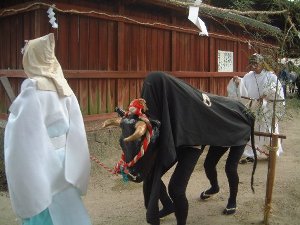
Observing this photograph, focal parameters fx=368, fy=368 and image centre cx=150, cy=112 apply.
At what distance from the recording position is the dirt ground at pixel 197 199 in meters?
4.40

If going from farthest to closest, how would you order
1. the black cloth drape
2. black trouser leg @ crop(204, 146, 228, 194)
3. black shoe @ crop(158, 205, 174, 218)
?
1. black trouser leg @ crop(204, 146, 228, 194)
2. black shoe @ crop(158, 205, 174, 218)
3. the black cloth drape

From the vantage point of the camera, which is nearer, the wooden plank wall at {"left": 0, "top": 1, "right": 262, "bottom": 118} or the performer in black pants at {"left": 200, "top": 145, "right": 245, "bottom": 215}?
the performer in black pants at {"left": 200, "top": 145, "right": 245, "bottom": 215}

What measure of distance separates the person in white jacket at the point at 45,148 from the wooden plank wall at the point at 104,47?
3.07 metres

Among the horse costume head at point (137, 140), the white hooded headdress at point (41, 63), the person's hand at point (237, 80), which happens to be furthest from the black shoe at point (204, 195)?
the person's hand at point (237, 80)

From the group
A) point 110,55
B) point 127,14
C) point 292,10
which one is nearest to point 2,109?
point 110,55

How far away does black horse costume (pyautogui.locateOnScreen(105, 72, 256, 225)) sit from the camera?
347cm

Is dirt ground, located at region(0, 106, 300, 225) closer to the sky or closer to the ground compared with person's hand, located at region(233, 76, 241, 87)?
closer to the ground

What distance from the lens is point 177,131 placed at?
138 inches

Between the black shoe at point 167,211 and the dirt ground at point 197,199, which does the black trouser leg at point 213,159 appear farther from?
the black shoe at point 167,211

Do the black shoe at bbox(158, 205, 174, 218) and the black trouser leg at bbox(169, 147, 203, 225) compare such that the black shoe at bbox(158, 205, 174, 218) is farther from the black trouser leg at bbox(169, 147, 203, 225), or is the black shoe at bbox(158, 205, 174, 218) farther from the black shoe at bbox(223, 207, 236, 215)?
the black shoe at bbox(223, 207, 236, 215)

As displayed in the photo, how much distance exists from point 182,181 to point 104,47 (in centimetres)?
398

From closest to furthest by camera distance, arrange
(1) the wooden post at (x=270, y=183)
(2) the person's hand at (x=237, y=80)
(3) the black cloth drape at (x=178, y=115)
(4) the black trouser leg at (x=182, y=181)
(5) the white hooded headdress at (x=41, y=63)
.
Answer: (5) the white hooded headdress at (x=41, y=63), (3) the black cloth drape at (x=178, y=115), (4) the black trouser leg at (x=182, y=181), (1) the wooden post at (x=270, y=183), (2) the person's hand at (x=237, y=80)

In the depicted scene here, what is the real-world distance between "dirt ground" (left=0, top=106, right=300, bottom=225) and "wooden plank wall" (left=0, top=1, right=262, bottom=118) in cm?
95

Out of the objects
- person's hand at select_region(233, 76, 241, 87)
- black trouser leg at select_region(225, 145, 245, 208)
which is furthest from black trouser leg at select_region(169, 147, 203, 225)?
person's hand at select_region(233, 76, 241, 87)
